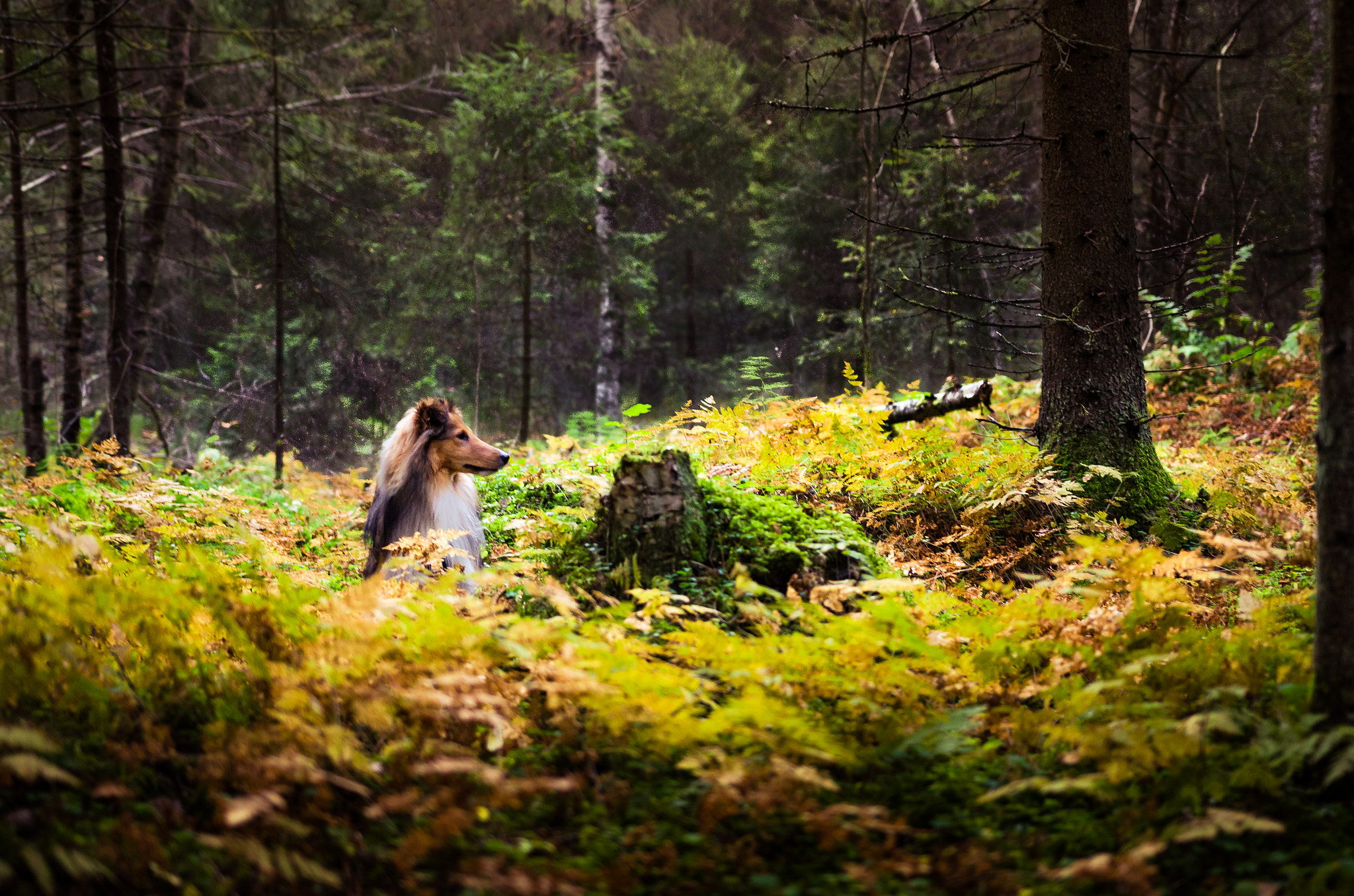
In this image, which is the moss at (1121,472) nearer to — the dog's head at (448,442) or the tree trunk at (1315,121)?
the dog's head at (448,442)

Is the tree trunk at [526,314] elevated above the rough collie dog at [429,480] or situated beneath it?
elevated above

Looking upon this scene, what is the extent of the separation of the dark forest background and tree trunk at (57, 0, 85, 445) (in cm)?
25

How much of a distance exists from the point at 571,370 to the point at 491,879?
21.4m

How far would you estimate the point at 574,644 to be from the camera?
3221 millimetres

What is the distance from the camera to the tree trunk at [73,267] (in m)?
10.3

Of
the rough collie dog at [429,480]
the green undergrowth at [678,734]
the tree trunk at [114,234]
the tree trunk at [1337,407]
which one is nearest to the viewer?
the green undergrowth at [678,734]

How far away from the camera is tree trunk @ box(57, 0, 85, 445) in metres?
10.3

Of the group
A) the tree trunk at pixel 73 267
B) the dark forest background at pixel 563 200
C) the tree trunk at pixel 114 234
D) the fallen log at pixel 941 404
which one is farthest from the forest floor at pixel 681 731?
the dark forest background at pixel 563 200

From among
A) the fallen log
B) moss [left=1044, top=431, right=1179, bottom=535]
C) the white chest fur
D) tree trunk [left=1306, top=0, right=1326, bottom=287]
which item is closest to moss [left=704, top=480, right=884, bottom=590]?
the fallen log

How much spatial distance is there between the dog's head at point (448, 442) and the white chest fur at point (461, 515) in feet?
0.49

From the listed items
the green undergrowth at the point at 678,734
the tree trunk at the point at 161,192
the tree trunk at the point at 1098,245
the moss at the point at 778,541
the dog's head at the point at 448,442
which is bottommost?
the green undergrowth at the point at 678,734

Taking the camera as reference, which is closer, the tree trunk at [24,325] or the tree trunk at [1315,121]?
the tree trunk at [24,325]

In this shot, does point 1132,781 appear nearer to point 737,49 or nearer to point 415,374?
point 415,374

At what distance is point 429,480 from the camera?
632cm
